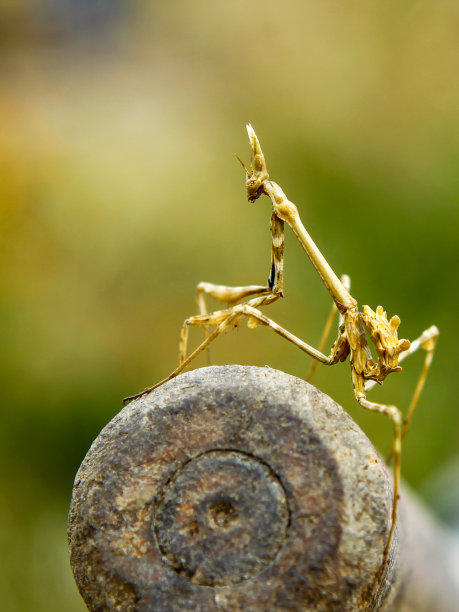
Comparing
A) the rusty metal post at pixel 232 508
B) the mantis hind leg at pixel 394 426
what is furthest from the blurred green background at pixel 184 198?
the rusty metal post at pixel 232 508

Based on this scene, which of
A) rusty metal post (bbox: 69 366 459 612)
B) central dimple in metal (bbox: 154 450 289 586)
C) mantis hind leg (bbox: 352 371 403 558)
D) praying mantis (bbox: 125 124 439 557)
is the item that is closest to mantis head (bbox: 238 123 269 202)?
praying mantis (bbox: 125 124 439 557)

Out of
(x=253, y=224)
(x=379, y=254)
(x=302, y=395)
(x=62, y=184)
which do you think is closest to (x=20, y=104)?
(x=62, y=184)

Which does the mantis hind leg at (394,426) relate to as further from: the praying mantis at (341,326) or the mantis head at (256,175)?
the mantis head at (256,175)

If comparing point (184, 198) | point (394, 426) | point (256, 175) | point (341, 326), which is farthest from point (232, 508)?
point (184, 198)

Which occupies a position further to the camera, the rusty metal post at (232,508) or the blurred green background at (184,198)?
the blurred green background at (184,198)

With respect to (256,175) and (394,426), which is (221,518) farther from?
(256,175)

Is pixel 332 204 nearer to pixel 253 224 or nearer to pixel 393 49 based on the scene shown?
pixel 253 224
